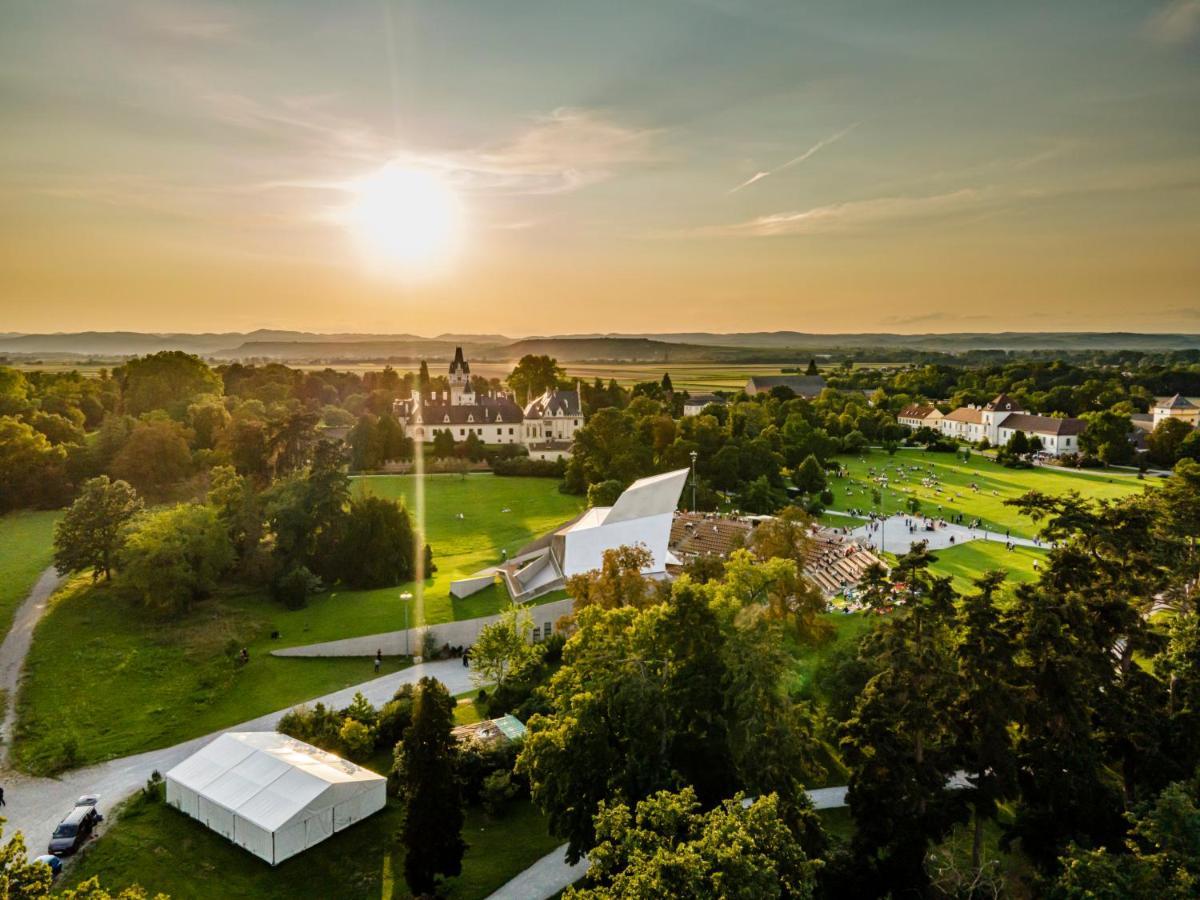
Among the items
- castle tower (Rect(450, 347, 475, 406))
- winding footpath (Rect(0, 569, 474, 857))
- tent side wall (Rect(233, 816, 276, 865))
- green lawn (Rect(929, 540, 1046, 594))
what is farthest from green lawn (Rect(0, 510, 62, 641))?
castle tower (Rect(450, 347, 475, 406))

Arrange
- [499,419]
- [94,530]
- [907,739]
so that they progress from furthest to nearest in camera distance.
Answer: [499,419], [94,530], [907,739]

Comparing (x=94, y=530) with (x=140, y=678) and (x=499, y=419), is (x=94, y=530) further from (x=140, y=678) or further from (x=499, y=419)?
(x=499, y=419)

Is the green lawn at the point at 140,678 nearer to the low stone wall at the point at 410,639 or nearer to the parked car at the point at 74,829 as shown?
the low stone wall at the point at 410,639

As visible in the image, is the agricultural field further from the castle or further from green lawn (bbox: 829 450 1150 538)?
the castle

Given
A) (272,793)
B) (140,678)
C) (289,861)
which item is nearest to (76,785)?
(140,678)

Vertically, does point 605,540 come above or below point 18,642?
above
